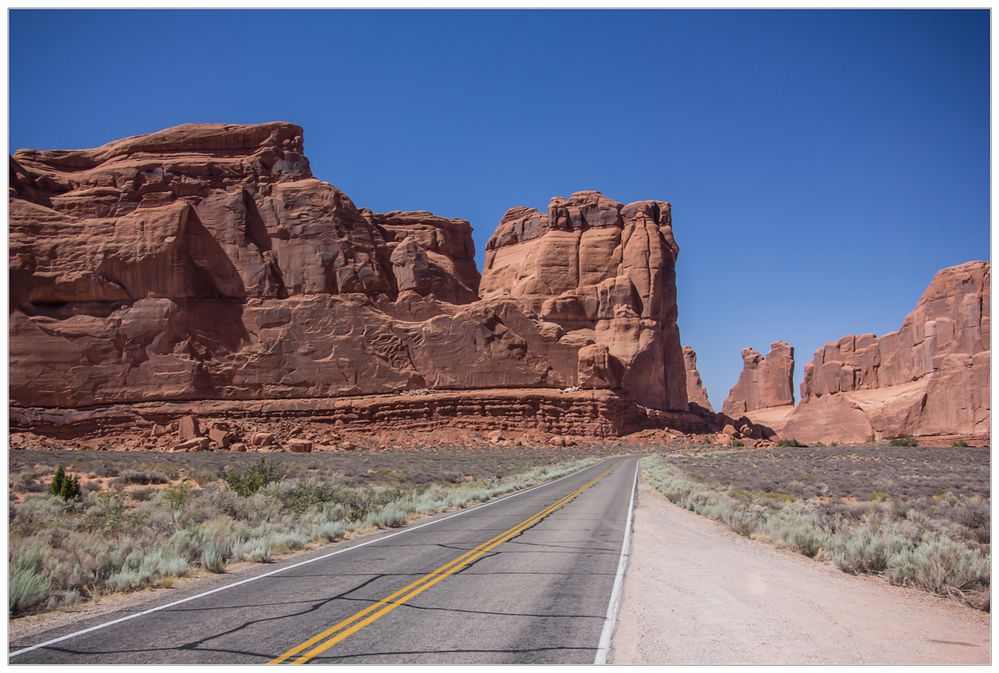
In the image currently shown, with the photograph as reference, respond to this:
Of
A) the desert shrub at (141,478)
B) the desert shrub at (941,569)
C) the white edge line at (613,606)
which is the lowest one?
the desert shrub at (141,478)

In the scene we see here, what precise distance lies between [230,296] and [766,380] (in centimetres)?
10596

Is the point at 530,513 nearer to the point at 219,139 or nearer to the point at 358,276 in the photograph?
the point at 358,276

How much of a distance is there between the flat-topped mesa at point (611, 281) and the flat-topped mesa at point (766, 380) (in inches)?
2208

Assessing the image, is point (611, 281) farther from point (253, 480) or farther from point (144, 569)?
point (144, 569)

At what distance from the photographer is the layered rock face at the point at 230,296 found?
59.5m

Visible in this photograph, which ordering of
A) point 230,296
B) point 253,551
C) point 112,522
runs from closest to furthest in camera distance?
point 253,551, point 112,522, point 230,296

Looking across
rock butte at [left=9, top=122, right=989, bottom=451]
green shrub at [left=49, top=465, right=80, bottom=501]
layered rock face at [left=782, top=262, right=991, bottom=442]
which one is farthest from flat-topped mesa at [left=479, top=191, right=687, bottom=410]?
green shrub at [left=49, top=465, right=80, bottom=501]

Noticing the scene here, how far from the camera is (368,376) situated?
205ft

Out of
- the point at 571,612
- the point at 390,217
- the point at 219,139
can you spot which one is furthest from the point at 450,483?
the point at 390,217

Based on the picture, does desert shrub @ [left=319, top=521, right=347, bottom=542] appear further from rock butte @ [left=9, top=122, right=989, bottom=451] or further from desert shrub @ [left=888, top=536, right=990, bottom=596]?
rock butte @ [left=9, top=122, right=989, bottom=451]

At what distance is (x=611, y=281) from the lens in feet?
262

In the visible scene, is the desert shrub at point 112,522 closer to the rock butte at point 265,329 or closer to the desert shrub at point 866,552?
the desert shrub at point 866,552

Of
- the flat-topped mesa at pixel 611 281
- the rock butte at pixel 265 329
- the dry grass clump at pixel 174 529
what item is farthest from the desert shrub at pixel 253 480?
the flat-topped mesa at pixel 611 281

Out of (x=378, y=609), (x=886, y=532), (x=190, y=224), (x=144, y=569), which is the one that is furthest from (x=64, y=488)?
(x=190, y=224)
